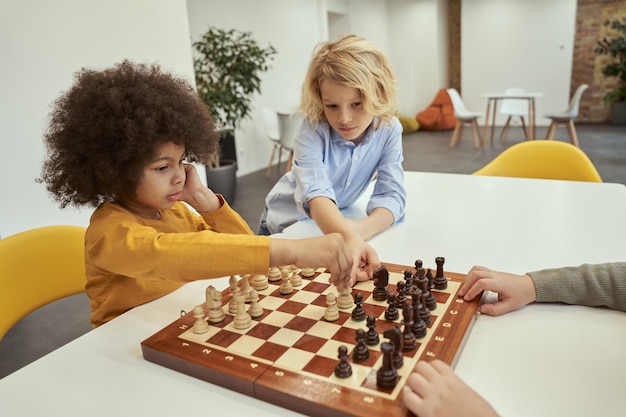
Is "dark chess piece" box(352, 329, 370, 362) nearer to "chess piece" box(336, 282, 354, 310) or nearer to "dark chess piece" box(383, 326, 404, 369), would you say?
"dark chess piece" box(383, 326, 404, 369)

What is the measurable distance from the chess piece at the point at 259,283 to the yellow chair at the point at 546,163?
1.63 metres

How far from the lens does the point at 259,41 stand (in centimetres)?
673

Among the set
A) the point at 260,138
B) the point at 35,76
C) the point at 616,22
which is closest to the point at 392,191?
the point at 35,76

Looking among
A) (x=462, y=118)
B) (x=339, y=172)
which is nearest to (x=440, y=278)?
(x=339, y=172)

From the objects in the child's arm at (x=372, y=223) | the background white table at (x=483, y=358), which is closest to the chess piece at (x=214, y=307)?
the background white table at (x=483, y=358)

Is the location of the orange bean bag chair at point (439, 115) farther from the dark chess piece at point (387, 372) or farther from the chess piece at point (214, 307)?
the dark chess piece at point (387, 372)

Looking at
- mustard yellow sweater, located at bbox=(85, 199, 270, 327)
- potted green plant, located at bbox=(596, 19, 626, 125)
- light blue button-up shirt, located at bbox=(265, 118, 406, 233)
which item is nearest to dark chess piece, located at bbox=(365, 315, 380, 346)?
mustard yellow sweater, located at bbox=(85, 199, 270, 327)

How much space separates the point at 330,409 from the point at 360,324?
10.8 inches

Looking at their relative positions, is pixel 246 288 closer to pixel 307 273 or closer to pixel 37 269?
pixel 307 273

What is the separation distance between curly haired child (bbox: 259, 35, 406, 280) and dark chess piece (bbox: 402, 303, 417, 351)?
474mm

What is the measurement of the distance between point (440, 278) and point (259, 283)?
1.44 ft

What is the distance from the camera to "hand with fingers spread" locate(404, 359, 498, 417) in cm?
72

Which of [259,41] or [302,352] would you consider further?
[259,41]

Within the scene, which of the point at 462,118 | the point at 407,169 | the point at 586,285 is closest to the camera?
the point at 586,285
